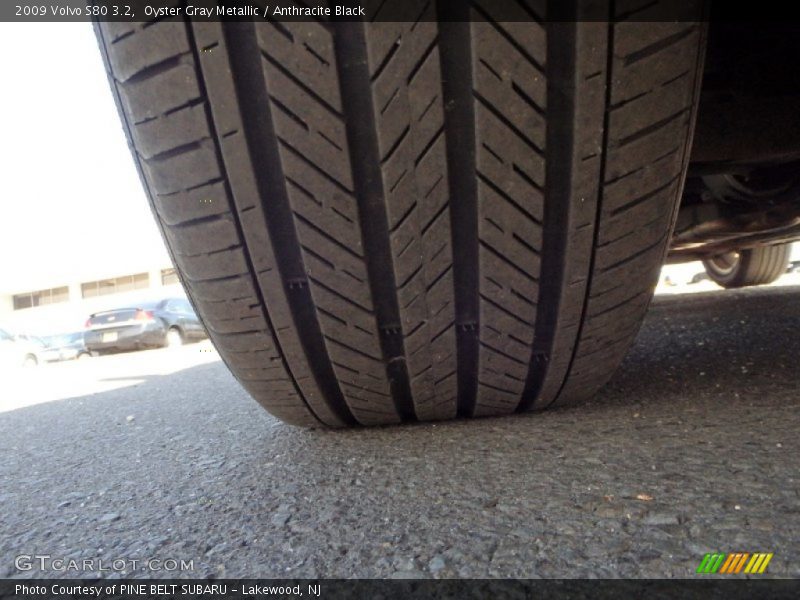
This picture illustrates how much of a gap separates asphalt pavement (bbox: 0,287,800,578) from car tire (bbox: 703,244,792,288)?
3.55 metres

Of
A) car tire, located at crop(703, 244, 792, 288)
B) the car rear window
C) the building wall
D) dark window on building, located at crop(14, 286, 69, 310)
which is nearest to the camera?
car tire, located at crop(703, 244, 792, 288)

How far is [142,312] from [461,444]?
9.42 m

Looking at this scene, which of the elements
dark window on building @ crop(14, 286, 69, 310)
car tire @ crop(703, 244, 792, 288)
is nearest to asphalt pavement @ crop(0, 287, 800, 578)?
car tire @ crop(703, 244, 792, 288)

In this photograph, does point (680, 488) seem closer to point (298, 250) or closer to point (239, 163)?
point (298, 250)

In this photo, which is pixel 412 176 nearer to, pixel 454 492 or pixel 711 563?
pixel 454 492

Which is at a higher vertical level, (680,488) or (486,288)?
(486,288)

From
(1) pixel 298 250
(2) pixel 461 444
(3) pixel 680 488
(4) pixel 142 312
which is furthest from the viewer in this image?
(4) pixel 142 312

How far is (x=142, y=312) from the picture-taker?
9.39 meters

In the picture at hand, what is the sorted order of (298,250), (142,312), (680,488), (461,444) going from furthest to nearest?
1. (142,312)
2. (461,444)
3. (298,250)
4. (680,488)

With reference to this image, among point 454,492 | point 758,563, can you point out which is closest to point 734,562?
point 758,563

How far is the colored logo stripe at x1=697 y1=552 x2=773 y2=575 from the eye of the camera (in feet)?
1.93

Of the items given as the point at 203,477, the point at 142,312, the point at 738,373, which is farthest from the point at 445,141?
the point at 142,312

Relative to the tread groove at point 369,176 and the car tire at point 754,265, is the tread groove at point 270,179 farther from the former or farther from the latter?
the car tire at point 754,265

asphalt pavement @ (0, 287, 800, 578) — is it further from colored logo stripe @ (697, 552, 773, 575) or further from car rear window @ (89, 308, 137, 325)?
car rear window @ (89, 308, 137, 325)
